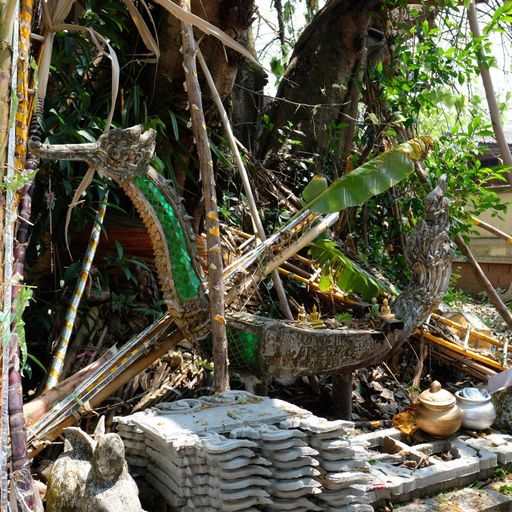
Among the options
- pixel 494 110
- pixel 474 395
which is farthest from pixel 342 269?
pixel 494 110

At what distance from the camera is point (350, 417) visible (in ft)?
13.1

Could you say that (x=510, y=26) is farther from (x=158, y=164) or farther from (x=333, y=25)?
(x=158, y=164)

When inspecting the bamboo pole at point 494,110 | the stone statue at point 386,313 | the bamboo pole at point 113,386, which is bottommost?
the bamboo pole at point 113,386

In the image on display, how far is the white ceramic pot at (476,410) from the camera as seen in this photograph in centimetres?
373

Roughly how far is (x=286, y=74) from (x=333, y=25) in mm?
663

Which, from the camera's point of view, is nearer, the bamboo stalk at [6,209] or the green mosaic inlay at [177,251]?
the bamboo stalk at [6,209]

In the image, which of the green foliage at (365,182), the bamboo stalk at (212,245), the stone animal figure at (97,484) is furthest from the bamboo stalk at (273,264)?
the stone animal figure at (97,484)

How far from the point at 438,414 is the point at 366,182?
1.45 meters

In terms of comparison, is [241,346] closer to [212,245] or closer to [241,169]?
[212,245]

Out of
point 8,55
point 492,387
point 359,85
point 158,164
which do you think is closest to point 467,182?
point 359,85

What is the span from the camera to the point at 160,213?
2.93 m

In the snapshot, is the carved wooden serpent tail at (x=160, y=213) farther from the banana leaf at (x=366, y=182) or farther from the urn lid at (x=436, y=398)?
the urn lid at (x=436, y=398)

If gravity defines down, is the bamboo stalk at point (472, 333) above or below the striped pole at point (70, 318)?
below

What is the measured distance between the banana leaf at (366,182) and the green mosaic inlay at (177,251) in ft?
3.29
